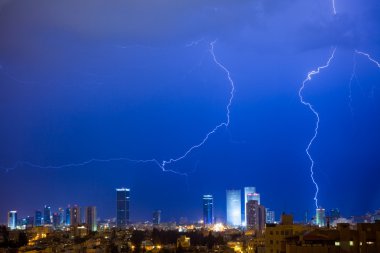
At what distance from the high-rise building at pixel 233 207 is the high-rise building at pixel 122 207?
383 inches

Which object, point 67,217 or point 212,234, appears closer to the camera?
point 212,234

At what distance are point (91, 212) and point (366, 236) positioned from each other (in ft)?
165

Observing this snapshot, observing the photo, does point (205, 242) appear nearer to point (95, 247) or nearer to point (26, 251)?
point (95, 247)

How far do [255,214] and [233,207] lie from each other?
14.0m

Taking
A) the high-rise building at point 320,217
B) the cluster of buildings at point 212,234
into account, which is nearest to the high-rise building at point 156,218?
the cluster of buildings at point 212,234

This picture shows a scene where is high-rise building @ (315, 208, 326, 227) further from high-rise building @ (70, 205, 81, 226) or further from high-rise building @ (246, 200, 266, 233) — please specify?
high-rise building @ (70, 205, 81, 226)

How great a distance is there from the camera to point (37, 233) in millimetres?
36000

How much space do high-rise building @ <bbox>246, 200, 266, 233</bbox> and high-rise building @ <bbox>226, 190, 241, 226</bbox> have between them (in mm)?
8228

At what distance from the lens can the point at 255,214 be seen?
50.0 m

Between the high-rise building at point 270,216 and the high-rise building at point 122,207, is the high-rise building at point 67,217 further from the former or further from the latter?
the high-rise building at point 270,216

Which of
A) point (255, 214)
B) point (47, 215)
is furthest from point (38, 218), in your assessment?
point (255, 214)

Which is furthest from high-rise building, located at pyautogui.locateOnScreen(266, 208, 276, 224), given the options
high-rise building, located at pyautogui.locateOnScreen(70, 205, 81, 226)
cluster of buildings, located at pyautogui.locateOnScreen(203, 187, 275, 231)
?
high-rise building, located at pyautogui.locateOnScreen(70, 205, 81, 226)

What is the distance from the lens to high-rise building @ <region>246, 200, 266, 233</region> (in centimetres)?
4794

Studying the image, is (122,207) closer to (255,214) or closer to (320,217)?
(255,214)
